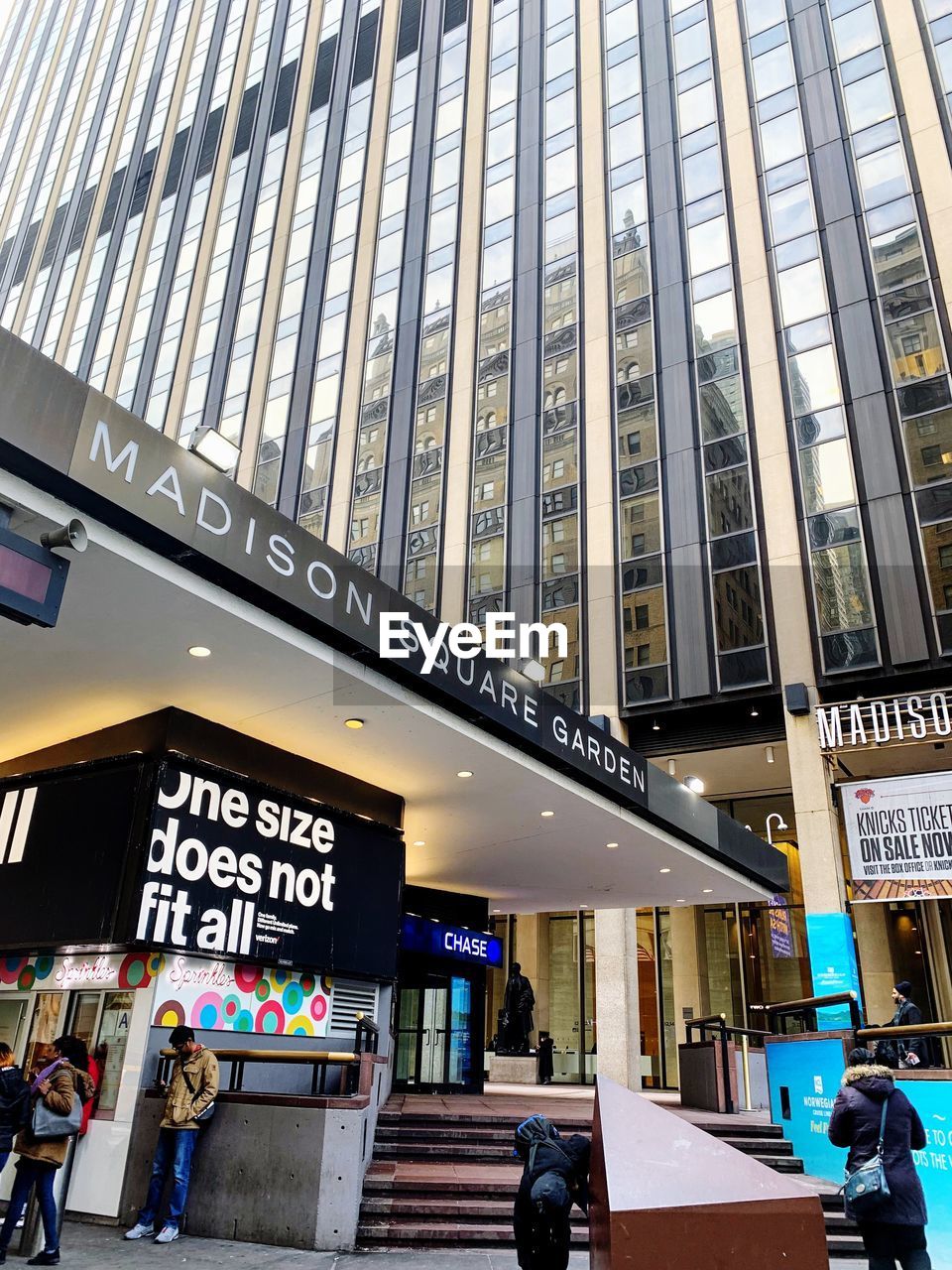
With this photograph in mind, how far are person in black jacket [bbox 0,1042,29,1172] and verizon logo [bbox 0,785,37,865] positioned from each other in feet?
9.40

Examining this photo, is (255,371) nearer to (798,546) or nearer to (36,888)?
(798,546)

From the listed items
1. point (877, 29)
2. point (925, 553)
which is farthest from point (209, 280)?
point (925, 553)

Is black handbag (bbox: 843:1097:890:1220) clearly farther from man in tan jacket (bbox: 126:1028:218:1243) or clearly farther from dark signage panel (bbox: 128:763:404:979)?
dark signage panel (bbox: 128:763:404:979)

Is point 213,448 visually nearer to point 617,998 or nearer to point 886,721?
point 886,721

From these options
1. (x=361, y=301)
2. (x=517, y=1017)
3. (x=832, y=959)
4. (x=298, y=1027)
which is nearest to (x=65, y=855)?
(x=298, y=1027)

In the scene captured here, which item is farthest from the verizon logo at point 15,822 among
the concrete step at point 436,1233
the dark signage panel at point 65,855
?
the concrete step at point 436,1233

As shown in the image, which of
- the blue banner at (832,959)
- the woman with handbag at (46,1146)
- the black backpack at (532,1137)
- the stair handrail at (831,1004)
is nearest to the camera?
the black backpack at (532,1137)

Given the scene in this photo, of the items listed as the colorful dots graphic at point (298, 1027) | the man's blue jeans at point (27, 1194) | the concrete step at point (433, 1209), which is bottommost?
the concrete step at point (433, 1209)

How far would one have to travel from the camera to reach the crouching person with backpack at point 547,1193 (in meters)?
4.88

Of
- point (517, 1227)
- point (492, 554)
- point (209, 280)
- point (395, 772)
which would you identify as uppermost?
point (209, 280)

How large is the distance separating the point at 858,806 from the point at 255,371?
25.5 meters

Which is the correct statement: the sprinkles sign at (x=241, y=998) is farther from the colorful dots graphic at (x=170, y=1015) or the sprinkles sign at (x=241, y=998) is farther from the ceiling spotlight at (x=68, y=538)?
the ceiling spotlight at (x=68, y=538)

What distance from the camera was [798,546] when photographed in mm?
20828

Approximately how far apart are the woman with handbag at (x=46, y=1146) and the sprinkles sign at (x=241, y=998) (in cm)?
149
